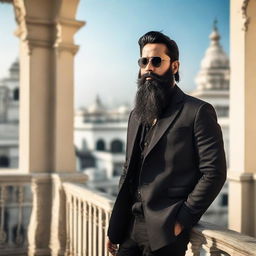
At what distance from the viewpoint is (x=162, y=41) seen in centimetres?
204

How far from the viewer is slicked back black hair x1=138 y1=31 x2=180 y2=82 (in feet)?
6.68

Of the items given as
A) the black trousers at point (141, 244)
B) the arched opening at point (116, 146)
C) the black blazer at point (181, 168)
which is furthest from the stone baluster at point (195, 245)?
the arched opening at point (116, 146)

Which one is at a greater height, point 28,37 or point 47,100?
point 28,37

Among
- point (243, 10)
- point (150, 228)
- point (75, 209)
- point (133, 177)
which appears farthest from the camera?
point (243, 10)

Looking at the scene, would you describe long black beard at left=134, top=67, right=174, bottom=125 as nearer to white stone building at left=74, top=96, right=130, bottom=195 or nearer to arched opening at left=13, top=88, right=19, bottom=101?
white stone building at left=74, top=96, right=130, bottom=195

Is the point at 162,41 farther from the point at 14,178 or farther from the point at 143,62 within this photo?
the point at 14,178

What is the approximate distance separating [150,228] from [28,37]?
153 inches

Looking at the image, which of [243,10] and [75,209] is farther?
[243,10]

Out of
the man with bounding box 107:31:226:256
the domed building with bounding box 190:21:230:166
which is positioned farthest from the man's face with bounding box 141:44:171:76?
the domed building with bounding box 190:21:230:166

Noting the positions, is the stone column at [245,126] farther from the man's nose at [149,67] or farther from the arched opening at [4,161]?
the arched opening at [4,161]

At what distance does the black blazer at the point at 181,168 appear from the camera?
6.08 ft

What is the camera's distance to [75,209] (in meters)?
4.55

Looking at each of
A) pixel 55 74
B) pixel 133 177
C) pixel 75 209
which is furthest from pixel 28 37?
pixel 133 177

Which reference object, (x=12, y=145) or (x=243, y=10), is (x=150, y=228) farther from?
(x=12, y=145)
